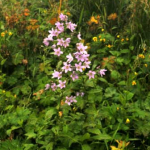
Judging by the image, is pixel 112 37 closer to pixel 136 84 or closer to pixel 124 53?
pixel 124 53

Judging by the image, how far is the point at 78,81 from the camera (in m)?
2.16

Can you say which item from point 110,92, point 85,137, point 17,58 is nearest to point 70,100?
point 85,137

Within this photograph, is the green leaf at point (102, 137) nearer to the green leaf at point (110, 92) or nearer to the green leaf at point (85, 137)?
the green leaf at point (85, 137)

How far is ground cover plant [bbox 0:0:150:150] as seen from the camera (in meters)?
2.04

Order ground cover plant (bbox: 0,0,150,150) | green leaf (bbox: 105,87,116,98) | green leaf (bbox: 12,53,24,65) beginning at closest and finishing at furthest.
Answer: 1. ground cover plant (bbox: 0,0,150,150)
2. green leaf (bbox: 105,87,116,98)
3. green leaf (bbox: 12,53,24,65)

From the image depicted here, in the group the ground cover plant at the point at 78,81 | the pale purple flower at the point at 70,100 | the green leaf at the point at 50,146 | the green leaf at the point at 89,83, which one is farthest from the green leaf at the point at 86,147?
the green leaf at the point at 89,83

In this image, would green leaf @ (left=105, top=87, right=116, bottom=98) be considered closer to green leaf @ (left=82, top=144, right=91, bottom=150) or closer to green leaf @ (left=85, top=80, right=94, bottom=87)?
green leaf @ (left=85, top=80, right=94, bottom=87)

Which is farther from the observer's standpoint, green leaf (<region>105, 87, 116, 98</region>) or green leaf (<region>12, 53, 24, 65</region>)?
green leaf (<region>12, 53, 24, 65</region>)

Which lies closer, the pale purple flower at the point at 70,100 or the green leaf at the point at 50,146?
the green leaf at the point at 50,146

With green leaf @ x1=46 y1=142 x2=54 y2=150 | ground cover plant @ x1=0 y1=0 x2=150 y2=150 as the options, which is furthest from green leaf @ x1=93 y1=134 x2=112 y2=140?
green leaf @ x1=46 y1=142 x2=54 y2=150

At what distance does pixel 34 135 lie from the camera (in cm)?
201

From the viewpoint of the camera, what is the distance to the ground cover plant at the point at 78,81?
2045 mm

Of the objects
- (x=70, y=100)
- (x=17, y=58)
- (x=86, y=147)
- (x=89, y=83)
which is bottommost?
(x=86, y=147)

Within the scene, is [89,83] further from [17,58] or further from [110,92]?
[17,58]
